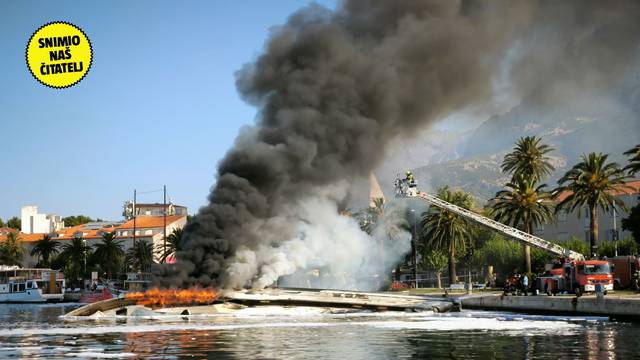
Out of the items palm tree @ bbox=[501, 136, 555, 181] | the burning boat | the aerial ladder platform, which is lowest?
the burning boat

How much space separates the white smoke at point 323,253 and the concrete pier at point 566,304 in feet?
51.7

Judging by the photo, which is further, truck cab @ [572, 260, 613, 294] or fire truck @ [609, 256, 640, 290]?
fire truck @ [609, 256, 640, 290]

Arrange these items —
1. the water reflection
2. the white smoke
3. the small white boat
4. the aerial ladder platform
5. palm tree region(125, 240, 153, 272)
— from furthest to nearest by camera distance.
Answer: palm tree region(125, 240, 153, 272)
the small white boat
the aerial ladder platform
the white smoke
the water reflection

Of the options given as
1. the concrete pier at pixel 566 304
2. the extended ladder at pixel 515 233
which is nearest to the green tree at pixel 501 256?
the extended ladder at pixel 515 233

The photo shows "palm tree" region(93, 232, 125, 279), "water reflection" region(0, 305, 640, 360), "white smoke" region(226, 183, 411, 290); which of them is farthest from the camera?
"palm tree" region(93, 232, 125, 279)

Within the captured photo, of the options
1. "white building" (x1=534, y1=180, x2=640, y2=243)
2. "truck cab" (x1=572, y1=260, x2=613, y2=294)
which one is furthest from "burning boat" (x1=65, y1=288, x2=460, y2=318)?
"white building" (x1=534, y1=180, x2=640, y2=243)

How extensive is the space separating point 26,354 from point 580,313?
130 ft

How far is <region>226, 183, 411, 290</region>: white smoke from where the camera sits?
5997cm

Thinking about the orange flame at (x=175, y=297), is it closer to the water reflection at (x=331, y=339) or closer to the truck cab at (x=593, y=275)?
the water reflection at (x=331, y=339)

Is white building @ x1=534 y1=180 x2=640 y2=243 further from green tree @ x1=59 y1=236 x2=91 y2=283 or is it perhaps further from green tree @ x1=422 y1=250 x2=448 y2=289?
green tree @ x1=59 y1=236 x2=91 y2=283

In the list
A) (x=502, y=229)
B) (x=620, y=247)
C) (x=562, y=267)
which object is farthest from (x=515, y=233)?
(x=620, y=247)

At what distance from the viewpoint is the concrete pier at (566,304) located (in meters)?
49.4

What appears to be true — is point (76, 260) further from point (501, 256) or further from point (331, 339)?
point (331, 339)

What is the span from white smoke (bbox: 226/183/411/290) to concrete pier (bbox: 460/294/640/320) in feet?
51.7
